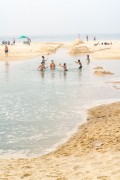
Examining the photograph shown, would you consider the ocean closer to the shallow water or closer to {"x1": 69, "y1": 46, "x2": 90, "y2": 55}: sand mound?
the shallow water

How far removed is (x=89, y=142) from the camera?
11750 mm

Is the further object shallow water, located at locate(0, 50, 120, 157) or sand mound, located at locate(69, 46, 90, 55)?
sand mound, located at locate(69, 46, 90, 55)

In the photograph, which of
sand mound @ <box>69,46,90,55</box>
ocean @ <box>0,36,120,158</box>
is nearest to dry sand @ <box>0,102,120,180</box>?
ocean @ <box>0,36,120,158</box>

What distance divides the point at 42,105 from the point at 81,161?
946 centimetres

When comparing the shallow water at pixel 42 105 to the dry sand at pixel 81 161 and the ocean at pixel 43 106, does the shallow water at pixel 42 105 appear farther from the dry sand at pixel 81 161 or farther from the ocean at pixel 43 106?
the dry sand at pixel 81 161

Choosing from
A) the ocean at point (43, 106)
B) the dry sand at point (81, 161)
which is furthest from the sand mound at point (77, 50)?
the dry sand at point (81, 161)

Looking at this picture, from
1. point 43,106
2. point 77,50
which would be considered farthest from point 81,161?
point 77,50

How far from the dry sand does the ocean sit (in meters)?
0.92

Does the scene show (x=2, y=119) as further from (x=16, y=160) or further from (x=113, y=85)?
(x=113, y=85)

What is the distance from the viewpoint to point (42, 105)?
19.0m

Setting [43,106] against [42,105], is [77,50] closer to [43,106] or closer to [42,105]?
[42,105]

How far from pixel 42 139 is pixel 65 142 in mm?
961

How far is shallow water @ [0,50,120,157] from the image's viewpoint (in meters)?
13.0

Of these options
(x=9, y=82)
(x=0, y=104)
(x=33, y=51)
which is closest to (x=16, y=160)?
(x=0, y=104)
